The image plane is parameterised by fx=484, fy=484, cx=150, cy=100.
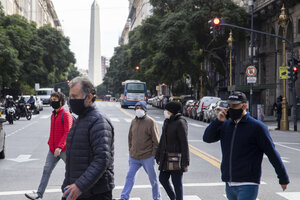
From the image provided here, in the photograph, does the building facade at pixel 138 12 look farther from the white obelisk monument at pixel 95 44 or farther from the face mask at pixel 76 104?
the face mask at pixel 76 104

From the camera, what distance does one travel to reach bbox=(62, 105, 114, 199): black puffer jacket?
12.2ft

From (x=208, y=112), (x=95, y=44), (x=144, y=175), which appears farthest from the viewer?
(x=95, y=44)

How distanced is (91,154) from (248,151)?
Result: 1.53 m

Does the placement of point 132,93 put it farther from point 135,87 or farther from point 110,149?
point 110,149

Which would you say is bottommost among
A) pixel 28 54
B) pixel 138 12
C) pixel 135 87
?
pixel 135 87

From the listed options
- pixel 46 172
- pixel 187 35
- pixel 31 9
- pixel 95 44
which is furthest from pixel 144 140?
pixel 95 44

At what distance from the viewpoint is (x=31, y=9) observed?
9225 centimetres

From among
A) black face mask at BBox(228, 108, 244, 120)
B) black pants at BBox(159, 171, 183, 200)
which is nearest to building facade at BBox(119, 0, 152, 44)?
black pants at BBox(159, 171, 183, 200)

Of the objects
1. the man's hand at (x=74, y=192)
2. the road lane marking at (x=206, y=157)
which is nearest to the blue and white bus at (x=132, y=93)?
the road lane marking at (x=206, y=157)

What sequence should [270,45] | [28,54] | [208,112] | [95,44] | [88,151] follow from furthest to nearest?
[95,44]
[28,54]
[270,45]
[208,112]
[88,151]

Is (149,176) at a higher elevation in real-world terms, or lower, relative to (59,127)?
lower

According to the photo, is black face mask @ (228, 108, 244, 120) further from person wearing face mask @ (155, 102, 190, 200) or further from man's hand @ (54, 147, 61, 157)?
man's hand @ (54, 147, 61, 157)

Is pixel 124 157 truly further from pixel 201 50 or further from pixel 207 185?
pixel 201 50

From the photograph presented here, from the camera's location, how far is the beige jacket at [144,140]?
7.13 m
